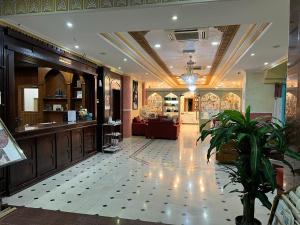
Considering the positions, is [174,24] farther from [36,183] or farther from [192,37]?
[36,183]

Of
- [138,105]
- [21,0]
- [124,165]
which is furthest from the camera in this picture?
[138,105]

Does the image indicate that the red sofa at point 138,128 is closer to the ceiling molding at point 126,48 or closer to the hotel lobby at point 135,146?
the hotel lobby at point 135,146

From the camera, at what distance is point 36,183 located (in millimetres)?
4520

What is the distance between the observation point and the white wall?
8.77 m

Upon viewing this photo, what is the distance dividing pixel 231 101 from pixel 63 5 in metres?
15.1

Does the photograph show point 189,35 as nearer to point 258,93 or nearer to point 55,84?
point 55,84

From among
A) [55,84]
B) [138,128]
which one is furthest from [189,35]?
[138,128]

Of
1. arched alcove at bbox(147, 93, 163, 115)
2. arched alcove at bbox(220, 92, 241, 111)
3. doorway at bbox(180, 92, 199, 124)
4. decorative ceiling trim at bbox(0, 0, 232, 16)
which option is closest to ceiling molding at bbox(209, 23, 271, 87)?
decorative ceiling trim at bbox(0, 0, 232, 16)

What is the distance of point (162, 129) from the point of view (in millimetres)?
10430

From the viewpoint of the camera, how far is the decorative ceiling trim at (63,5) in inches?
125

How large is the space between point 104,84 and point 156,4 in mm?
4944

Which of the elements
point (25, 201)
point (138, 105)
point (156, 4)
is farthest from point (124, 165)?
point (138, 105)

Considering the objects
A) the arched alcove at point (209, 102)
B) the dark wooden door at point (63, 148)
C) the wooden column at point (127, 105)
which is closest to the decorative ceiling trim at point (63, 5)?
the dark wooden door at point (63, 148)

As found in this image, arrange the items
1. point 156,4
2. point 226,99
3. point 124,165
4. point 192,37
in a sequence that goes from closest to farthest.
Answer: point 156,4 → point 192,37 → point 124,165 → point 226,99
